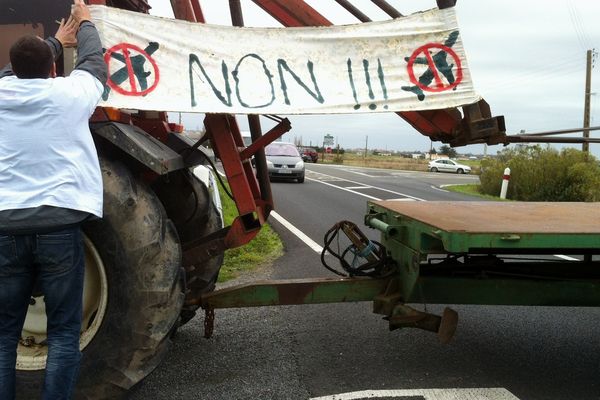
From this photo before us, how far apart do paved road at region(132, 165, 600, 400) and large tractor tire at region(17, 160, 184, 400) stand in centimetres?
55

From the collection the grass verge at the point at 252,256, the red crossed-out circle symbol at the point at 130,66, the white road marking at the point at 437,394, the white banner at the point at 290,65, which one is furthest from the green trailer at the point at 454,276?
the grass verge at the point at 252,256

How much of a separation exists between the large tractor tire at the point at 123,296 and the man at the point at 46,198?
0.76 feet

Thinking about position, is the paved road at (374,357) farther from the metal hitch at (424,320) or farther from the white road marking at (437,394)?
the metal hitch at (424,320)

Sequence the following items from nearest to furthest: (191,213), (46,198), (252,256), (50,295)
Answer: (46,198) < (50,295) < (191,213) < (252,256)

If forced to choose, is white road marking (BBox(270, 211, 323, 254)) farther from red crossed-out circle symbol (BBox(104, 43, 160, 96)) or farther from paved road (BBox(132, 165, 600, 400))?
red crossed-out circle symbol (BBox(104, 43, 160, 96))

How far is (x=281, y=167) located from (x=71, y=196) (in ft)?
67.0

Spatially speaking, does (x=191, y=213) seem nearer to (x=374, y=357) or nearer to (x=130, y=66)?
(x=130, y=66)

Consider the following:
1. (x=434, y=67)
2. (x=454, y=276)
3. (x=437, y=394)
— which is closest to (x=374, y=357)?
(x=437, y=394)

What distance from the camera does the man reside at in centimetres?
265

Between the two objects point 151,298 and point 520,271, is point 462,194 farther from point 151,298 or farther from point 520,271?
point 151,298

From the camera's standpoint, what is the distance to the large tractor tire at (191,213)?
4.30m

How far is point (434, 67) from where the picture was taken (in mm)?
3570

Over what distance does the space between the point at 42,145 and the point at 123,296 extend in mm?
934

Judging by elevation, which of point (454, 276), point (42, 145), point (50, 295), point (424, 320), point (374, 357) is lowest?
point (374, 357)
